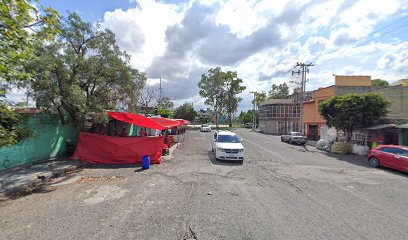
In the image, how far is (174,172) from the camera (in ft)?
35.2

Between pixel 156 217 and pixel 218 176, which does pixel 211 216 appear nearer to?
pixel 156 217

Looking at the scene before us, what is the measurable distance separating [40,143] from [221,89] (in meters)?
59.5

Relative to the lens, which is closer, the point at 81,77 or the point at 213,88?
the point at 81,77

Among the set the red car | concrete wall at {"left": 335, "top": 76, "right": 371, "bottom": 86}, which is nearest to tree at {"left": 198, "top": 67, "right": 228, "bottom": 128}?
concrete wall at {"left": 335, "top": 76, "right": 371, "bottom": 86}

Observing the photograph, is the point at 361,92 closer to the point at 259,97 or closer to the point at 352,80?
Answer: the point at 352,80

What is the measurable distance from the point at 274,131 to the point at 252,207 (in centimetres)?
4959

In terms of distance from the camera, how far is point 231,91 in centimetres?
6875

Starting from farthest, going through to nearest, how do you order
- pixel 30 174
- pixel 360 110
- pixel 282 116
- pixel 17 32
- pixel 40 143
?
pixel 282 116
pixel 360 110
pixel 40 143
pixel 30 174
pixel 17 32

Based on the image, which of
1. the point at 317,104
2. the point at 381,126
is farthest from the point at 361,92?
the point at 381,126

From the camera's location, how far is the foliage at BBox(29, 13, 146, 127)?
10312 millimetres

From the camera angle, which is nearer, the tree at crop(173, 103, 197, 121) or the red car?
the red car

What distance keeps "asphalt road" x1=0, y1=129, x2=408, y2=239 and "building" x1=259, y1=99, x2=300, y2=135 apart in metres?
43.5

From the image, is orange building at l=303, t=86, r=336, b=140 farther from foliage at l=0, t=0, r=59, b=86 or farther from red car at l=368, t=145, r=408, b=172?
foliage at l=0, t=0, r=59, b=86

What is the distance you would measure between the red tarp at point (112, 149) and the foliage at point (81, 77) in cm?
105
